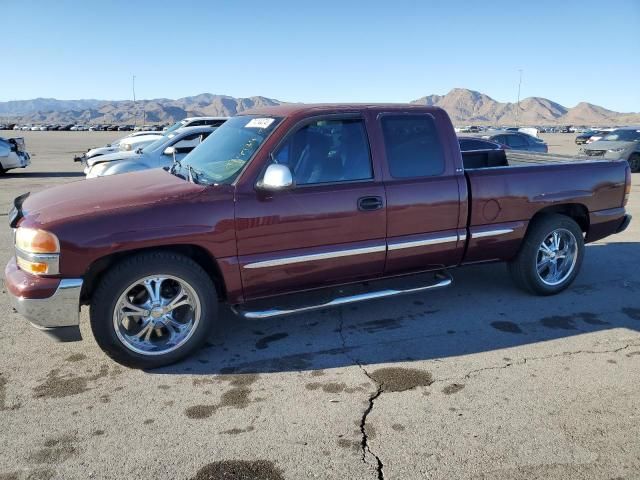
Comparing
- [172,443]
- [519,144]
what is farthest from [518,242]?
[519,144]

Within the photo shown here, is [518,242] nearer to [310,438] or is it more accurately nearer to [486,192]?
[486,192]

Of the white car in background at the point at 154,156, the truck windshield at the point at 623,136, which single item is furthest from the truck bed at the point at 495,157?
the truck windshield at the point at 623,136

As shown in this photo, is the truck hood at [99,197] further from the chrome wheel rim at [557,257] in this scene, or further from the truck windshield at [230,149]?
the chrome wheel rim at [557,257]

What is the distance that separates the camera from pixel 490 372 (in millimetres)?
3729

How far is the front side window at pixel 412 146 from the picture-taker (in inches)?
171

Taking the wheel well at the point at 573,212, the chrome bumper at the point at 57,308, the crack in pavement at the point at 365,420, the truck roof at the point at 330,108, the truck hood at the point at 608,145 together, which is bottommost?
the crack in pavement at the point at 365,420

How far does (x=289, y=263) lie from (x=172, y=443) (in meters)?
1.58

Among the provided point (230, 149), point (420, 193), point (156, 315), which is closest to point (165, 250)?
point (156, 315)

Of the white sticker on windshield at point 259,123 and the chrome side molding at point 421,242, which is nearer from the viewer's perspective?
the white sticker on windshield at point 259,123

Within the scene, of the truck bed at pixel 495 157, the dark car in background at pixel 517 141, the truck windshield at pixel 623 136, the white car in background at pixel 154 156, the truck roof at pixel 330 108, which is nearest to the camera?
the truck roof at pixel 330 108

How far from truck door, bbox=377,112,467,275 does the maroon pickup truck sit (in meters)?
0.01

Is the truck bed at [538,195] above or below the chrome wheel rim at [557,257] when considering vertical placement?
Result: above

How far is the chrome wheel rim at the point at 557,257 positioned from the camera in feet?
17.2

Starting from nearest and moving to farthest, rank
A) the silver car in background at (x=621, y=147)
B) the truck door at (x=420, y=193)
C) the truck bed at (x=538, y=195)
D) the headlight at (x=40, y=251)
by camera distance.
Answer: the headlight at (x=40, y=251)
the truck door at (x=420, y=193)
the truck bed at (x=538, y=195)
the silver car in background at (x=621, y=147)
